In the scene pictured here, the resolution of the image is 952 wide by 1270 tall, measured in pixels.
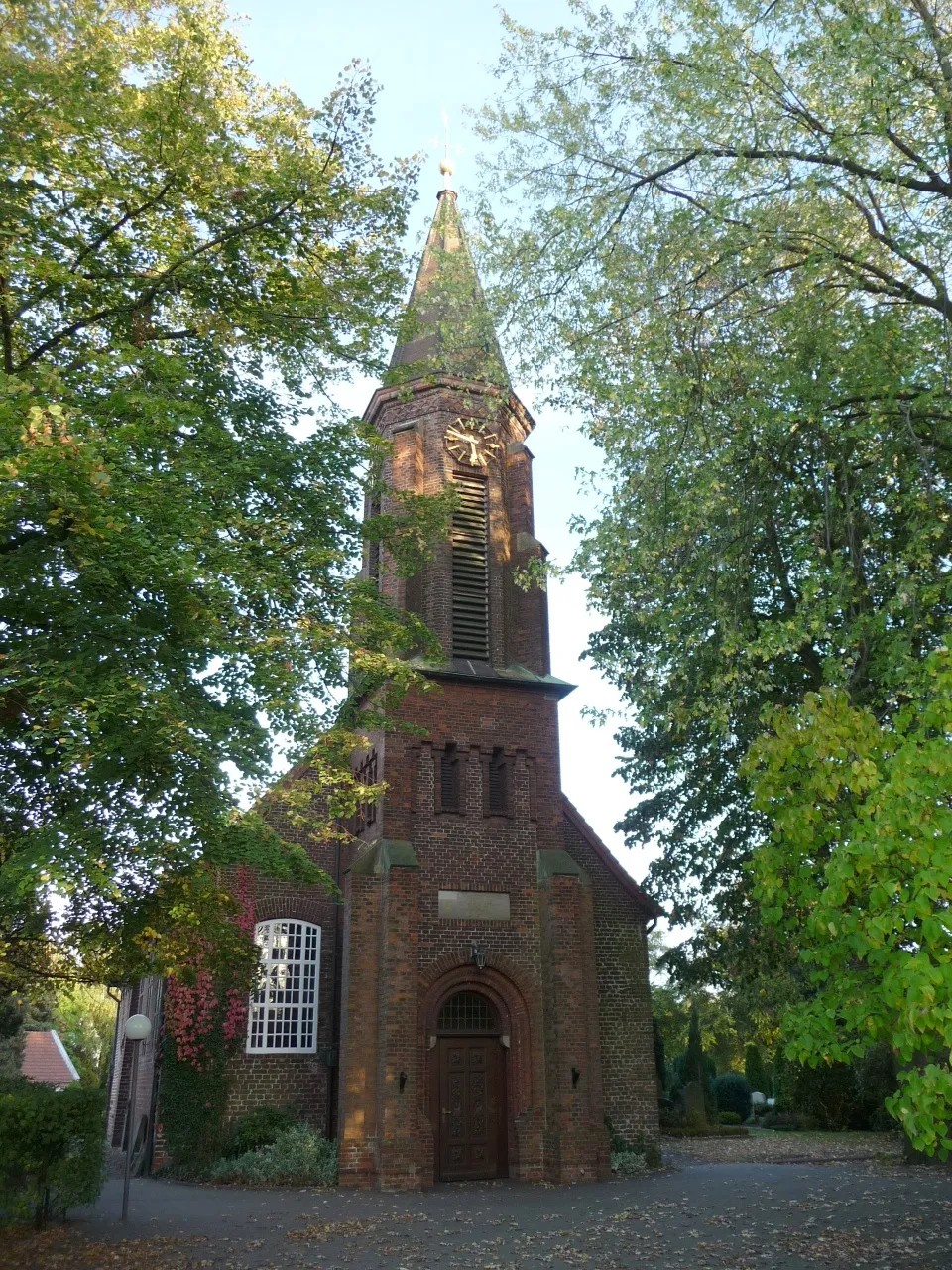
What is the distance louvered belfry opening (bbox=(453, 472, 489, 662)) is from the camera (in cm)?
1983

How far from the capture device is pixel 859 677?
1130 cm

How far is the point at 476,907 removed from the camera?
1748 cm

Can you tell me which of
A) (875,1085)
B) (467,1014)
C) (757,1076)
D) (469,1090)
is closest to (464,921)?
(467,1014)

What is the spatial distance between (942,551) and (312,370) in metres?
8.16

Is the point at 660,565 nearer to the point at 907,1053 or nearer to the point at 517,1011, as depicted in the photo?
the point at 907,1053

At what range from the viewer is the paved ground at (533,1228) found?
392 inches

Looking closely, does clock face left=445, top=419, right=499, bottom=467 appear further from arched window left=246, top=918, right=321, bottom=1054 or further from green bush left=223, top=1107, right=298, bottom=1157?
green bush left=223, top=1107, right=298, bottom=1157

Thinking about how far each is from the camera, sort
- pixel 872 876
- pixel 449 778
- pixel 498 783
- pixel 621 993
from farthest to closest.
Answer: pixel 621 993, pixel 498 783, pixel 449 778, pixel 872 876

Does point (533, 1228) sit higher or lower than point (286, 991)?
lower

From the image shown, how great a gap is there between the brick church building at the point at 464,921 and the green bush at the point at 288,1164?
20.7 inches

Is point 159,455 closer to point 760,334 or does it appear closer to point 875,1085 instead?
point 760,334

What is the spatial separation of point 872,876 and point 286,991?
1498 centimetres

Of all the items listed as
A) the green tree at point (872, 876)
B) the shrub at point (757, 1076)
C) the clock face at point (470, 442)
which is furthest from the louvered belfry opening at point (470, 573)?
the shrub at point (757, 1076)

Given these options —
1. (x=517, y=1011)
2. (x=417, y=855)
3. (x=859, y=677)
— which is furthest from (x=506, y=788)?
(x=859, y=677)
